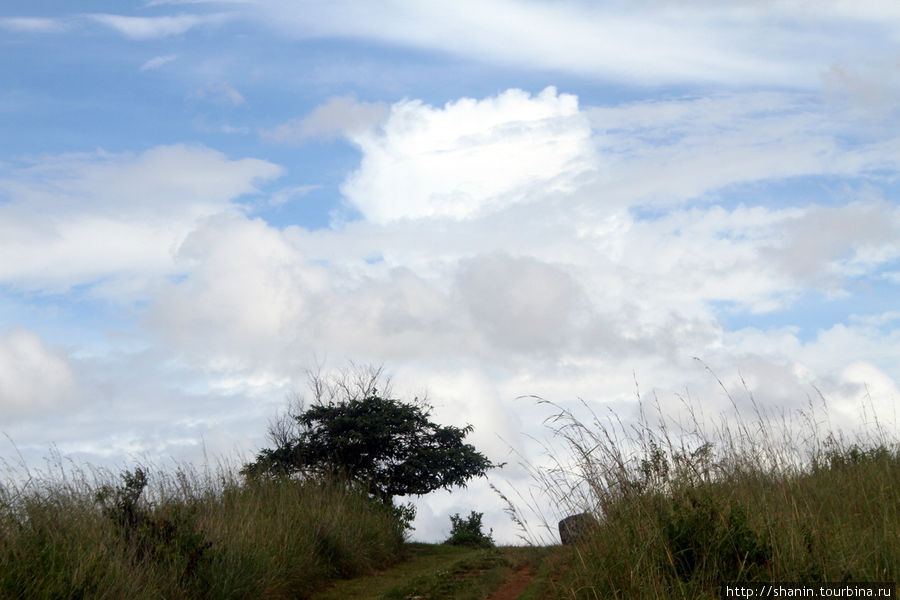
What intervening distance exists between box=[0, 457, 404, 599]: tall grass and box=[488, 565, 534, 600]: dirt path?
302 centimetres

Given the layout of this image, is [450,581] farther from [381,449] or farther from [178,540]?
[381,449]

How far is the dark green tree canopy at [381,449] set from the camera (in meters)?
20.5

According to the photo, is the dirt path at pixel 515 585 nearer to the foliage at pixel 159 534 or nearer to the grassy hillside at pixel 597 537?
the grassy hillside at pixel 597 537

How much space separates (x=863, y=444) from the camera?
10398 millimetres

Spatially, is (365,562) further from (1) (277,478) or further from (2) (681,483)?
(2) (681,483)

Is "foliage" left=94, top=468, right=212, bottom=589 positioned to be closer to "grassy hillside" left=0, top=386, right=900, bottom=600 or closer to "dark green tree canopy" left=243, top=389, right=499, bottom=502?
"grassy hillside" left=0, top=386, right=900, bottom=600

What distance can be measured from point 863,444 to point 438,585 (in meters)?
6.25

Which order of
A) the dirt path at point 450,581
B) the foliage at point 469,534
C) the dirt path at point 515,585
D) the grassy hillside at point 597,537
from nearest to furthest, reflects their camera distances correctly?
the grassy hillside at point 597,537 < the dirt path at point 515,585 < the dirt path at point 450,581 < the foliage at point 469,534


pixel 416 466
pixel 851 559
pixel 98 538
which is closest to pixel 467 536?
pixel 416 466

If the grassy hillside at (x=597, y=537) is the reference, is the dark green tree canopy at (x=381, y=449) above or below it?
above

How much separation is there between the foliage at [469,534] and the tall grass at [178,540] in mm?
6187

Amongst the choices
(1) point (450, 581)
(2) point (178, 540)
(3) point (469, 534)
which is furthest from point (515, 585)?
(3) point (469, 534)

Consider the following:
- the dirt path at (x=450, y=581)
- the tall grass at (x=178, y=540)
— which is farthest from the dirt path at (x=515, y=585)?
the tall grass at (x=178, y=540)

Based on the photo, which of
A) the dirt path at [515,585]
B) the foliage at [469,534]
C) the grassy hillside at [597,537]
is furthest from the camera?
the foliage at [469,534]
